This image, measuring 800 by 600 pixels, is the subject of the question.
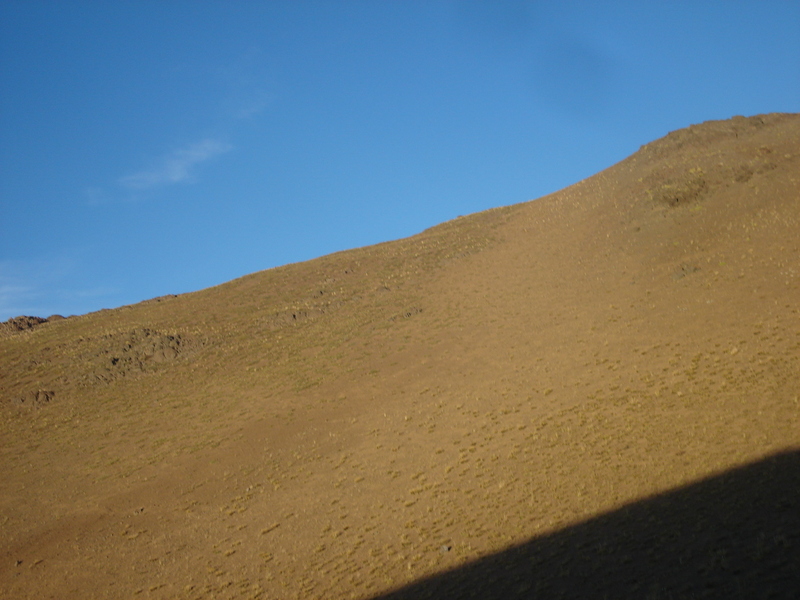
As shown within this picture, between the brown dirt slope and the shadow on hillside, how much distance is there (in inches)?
2.6

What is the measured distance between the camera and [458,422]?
2645 cm

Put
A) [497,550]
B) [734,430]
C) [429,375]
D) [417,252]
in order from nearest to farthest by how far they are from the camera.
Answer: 1. [497,550]
2. [734,430]
3. [429,375]
4. [417,252]

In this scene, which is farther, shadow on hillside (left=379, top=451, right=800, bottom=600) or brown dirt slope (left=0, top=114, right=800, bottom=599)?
brown dirt slope (left=0, top=114, right=800, bottom=599)

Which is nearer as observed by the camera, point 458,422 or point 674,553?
point 674,553

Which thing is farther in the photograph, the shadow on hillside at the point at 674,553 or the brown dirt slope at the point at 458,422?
the brown dirt slope at the point at 458,422

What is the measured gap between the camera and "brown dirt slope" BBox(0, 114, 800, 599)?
16.2 metres

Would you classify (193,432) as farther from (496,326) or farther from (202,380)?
(496,326)

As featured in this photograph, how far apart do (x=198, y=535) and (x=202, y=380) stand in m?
15.0

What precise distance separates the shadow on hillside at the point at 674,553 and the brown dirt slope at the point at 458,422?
7cm

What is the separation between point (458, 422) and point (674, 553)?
13.2 meters

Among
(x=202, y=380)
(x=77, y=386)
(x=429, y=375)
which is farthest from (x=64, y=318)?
(x=429, y=375)

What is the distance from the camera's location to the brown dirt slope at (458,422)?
53.3 feet

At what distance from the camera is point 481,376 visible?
100.0ft

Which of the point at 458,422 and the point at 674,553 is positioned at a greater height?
the point at 458,422
